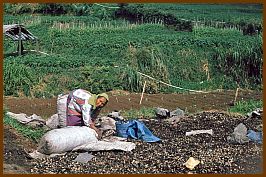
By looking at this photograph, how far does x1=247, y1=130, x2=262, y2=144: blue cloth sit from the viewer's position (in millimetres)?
10594

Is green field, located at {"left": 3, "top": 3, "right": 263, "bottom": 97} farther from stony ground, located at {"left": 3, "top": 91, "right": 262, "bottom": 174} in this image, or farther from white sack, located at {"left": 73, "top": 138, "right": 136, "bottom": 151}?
white sack, located at {"left": 73, "top": 138, "right": 136, "bottom": 151}

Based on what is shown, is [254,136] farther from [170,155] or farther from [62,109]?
[62,109]

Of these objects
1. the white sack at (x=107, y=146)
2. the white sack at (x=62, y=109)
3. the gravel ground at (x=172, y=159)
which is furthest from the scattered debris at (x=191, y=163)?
the white sack at (x=62, y=109)

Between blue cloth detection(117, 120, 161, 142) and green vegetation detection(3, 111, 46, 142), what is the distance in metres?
1.45

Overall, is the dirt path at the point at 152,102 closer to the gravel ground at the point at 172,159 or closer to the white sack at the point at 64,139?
the gravel ground at the point at 172,159

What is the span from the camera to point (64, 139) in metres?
9.23

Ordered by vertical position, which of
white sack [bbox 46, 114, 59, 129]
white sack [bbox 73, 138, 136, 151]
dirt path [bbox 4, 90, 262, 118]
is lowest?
dirt path [bbox 4, 90, 262, 118]

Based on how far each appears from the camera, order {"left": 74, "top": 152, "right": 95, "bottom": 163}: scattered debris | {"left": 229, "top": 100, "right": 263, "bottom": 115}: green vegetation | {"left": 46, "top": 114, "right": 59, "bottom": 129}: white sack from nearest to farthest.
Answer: {"left": 74, "top": 152, "right": 95, "bottom": 163}: scattered debris → {"left": 46, "top": 114, "right": 59, "bottom": 129}: white sack → {"left": 229, "top": 100, "right": 263, "bottom": 115}: green vegetation

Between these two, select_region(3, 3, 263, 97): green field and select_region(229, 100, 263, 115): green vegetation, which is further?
select_region(3, 3, 263, 97): green field

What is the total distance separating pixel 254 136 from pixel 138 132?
199cm

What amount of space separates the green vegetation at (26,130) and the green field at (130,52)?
20.6 feet

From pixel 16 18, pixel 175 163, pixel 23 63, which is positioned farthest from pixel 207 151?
pixel 16 18

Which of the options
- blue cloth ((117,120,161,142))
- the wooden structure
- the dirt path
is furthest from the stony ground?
the wooden structure

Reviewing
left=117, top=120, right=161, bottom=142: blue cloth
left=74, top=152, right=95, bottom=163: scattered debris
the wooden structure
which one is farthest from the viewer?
the wooden structure
